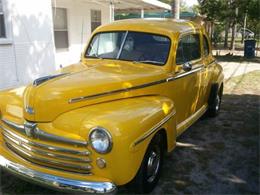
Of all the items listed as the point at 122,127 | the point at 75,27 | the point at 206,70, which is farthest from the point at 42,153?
the point at 75,27

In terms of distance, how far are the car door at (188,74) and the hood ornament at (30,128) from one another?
2.16m

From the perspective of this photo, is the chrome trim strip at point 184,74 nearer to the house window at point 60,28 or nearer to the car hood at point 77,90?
the car hood at point 77,90

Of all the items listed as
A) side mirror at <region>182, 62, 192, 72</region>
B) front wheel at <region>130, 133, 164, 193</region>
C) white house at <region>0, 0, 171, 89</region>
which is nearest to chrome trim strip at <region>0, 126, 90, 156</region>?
front wheel at <region>130, 133, 164, 193</region>

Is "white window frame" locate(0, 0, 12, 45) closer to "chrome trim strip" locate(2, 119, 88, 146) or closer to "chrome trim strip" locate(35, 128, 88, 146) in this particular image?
"chrome trim strip" locate(2, 119, 88, 146)

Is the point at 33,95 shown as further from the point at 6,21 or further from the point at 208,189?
the point at 6,21

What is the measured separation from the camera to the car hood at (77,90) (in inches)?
135

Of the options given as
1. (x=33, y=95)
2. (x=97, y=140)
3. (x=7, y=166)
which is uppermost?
(x=33, y=95)

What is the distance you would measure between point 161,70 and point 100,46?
1281mm

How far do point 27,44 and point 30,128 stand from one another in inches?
254

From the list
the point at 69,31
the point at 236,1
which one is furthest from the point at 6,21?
the point at 236,1

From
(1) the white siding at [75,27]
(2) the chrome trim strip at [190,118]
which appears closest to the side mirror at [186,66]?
(2) the chrome trim strip at [190,118]

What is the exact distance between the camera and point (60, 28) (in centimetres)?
1220

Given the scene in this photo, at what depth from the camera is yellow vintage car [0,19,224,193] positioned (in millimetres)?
3098

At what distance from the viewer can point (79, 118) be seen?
329 centimetres
